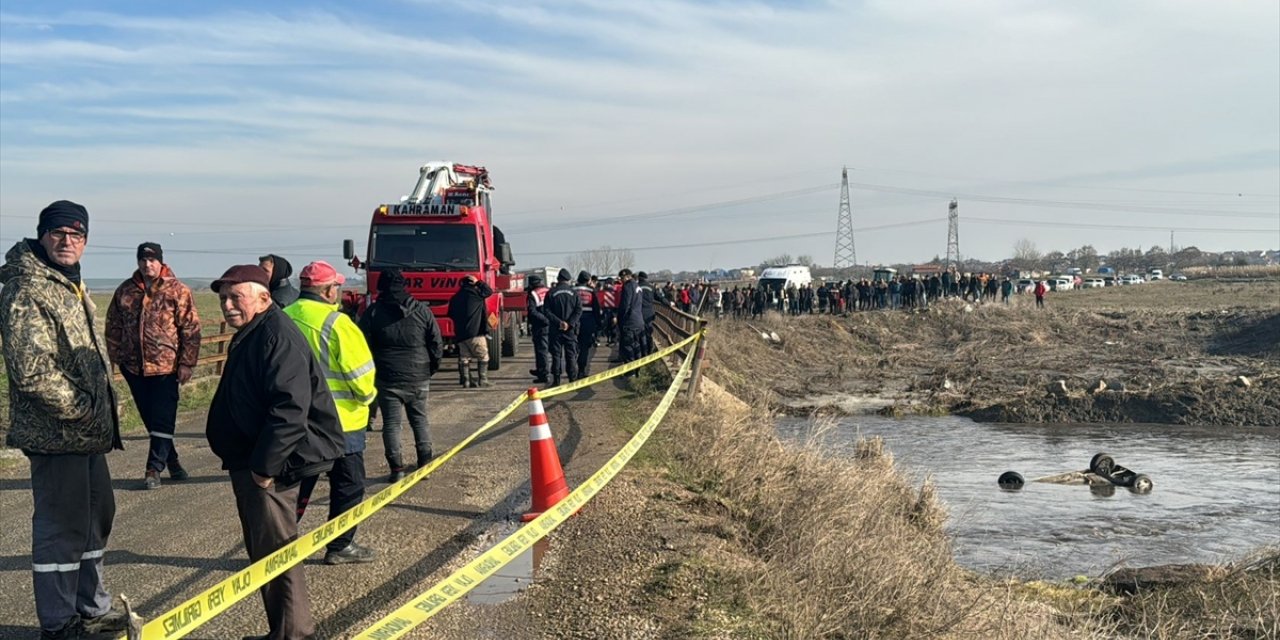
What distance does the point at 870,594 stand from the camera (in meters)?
5.76

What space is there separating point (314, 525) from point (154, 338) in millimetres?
2032

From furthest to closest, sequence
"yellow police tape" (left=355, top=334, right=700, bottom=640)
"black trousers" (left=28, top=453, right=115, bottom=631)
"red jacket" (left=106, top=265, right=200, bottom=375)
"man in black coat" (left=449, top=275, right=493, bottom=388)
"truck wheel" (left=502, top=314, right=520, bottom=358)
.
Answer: "truck wheel" (left=502, top=314, right=520, bottom=358) → "man in black coat" (left=449, top=275, right=493, bottom=388) → "red jacket" (left=106, top=265, right=200, bottom=375) → "black trousers" (left=28, top=453, right=115, bottom=631) → "yellow police tape" (left=355, top=334, right=700, bottom=640)

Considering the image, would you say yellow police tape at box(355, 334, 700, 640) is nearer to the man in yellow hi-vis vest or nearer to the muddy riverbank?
the man in yellow hi-vis vest

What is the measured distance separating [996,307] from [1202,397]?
21.1 meters

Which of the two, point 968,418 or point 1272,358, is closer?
point 968,418

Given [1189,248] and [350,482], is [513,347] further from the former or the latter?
[1189,248]

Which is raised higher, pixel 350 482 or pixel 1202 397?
pixel 350 482

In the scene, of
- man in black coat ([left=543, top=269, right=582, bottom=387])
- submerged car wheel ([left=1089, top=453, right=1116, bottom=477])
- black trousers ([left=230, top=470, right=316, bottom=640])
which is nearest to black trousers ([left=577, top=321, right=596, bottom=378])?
man in black coat ([left=543, top=269, right=582, bottom=387])

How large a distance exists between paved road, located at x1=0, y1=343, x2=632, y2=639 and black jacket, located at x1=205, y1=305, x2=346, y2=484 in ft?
3.57

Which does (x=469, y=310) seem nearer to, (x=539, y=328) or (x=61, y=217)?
(x=539, y=328)

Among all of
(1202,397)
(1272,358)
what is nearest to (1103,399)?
(1202,397)

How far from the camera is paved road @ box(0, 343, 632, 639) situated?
17.7 feet

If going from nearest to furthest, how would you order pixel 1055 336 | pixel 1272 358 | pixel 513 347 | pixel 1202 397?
pixel 513 347 < pixel 1202 397 < pixel 1272 358 < pixel 1055 336

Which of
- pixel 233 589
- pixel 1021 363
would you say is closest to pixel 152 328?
pixel 233 589
